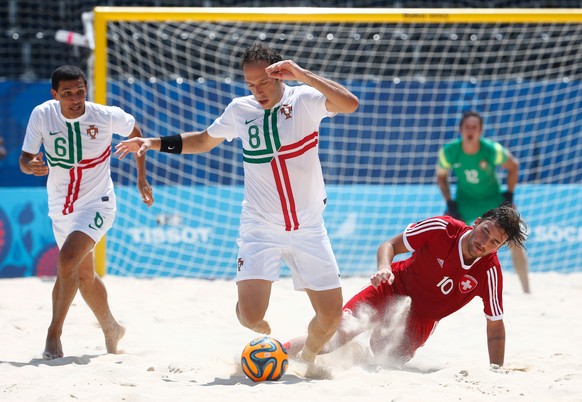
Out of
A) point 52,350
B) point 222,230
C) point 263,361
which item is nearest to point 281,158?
point 263,361

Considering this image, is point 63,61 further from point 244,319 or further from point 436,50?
point 244,319

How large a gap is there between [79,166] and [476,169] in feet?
13.6

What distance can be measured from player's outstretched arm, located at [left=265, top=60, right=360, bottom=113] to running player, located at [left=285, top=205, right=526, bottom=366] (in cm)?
85

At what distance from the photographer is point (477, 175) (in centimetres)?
822

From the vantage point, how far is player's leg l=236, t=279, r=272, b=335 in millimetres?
4691

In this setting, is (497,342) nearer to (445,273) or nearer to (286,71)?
(445,273)

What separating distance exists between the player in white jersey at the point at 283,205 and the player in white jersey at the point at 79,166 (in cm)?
70

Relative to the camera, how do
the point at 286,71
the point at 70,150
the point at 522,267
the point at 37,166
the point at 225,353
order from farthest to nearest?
1. the point at 522,267
2. the point at 225,353
3. the point at 70,150
4. the point at 37,166
5. the point at 286,71

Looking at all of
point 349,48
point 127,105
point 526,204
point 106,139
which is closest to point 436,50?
point 349,48

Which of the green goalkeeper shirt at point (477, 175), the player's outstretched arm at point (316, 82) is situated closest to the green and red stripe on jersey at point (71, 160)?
the player's outstretched arm at point (316, 82)

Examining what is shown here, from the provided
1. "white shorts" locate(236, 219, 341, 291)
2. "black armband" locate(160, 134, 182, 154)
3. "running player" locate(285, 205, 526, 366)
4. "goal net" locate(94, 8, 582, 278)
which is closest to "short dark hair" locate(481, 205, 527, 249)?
"running player" locate(285, 205, 526, 366)

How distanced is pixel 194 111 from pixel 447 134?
10.6 ft

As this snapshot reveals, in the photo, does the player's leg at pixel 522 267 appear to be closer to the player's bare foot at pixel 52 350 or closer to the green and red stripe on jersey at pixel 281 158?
the green and red stripe on jersey at pixel 281 158

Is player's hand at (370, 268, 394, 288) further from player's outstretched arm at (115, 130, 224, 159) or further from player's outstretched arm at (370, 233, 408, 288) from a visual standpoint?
player's outstretched arm at (115, 130, 224, 159)
